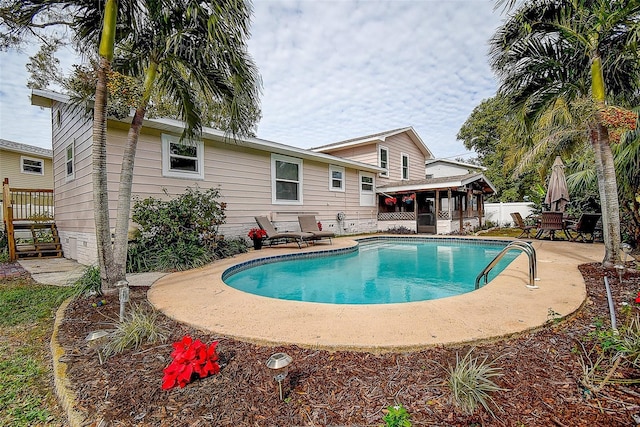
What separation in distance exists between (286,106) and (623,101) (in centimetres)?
1292

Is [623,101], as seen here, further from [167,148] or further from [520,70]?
[167,148]

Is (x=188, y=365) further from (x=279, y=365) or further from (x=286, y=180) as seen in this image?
(x=286, y=180)

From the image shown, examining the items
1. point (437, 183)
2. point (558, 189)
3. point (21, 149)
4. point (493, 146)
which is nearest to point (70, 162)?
point (21, 149)

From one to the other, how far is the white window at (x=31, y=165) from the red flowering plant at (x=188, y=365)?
20.8 metres

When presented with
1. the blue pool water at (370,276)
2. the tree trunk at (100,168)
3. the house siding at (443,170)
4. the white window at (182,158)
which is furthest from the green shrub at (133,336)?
the house siding at (443,170)

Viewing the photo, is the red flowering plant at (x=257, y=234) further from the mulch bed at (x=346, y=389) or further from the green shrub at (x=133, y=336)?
the mulch bed at (x=346, y=389)

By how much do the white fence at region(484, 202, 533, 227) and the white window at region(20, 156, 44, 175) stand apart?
26.6 meters

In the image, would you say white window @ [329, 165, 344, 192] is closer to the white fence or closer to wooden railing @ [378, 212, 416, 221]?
wooden railing @ [378, 212, 416, 221]

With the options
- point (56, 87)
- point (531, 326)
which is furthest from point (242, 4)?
point (56, 87)

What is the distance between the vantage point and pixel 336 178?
14008mm

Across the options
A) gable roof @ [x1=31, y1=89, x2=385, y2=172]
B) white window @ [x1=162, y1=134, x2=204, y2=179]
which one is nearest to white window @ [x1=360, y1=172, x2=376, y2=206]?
gable roof @ [x1=31, y1=89, x2=385, y2=172]

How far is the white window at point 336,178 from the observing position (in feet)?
44.6

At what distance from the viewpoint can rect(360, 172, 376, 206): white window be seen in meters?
15.6

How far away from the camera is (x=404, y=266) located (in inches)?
326
